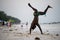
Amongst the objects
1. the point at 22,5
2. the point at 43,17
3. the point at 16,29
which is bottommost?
the point at 16,29

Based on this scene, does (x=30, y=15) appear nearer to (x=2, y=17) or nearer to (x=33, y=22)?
(x=33, y=22)

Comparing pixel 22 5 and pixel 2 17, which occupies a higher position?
pixel 22 5

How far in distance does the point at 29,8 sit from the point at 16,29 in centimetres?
38

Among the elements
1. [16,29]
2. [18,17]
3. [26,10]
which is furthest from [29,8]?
[16,29]

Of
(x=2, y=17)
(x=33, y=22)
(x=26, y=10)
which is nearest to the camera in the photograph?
(x=33, y=22)

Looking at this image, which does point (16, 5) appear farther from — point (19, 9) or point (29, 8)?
point (29, 8)

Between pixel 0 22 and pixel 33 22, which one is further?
pixel 0 22

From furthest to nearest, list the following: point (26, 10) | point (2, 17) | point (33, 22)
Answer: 1. point (2, 17)
2. point (26, 10)
3. point (33, 22)

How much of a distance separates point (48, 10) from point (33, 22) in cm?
30

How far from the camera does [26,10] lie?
2.35m

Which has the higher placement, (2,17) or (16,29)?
(2,17)

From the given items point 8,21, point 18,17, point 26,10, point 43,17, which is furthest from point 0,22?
point 43,17

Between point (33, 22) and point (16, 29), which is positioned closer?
point (33, 22)

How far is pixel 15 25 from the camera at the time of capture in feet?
7.86
